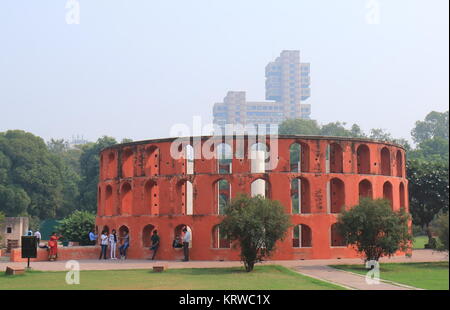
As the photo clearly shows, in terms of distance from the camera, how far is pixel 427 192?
3712cm

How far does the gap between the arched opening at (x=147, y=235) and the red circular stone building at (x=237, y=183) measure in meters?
0.06

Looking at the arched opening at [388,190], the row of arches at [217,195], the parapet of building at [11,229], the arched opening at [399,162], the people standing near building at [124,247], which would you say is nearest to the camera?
the row of arches at [217,195]

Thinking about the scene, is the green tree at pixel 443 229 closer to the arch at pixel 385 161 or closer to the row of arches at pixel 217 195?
the row of arches at pixel 217 195

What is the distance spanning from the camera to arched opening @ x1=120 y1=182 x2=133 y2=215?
3059 cm

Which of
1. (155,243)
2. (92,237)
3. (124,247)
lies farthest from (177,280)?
(92,237)

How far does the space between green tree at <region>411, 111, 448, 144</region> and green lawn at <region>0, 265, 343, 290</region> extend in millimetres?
75663

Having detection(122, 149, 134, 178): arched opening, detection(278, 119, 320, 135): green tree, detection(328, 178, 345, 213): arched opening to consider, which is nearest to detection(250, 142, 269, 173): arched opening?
detection(328, 178, 345, 213): arched opening

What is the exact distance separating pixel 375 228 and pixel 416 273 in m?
2.56

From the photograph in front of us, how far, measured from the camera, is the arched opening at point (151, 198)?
1159 inches

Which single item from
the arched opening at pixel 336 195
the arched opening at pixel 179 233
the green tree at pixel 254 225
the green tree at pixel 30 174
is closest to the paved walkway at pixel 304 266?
the green tree at pixel 254 225

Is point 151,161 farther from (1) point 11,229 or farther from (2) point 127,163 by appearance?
(1) point 11,229

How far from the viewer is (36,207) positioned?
56.2 m

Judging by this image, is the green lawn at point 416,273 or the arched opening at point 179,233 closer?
the green lawn at point 416,273

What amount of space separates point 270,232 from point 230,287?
5.92 meters
